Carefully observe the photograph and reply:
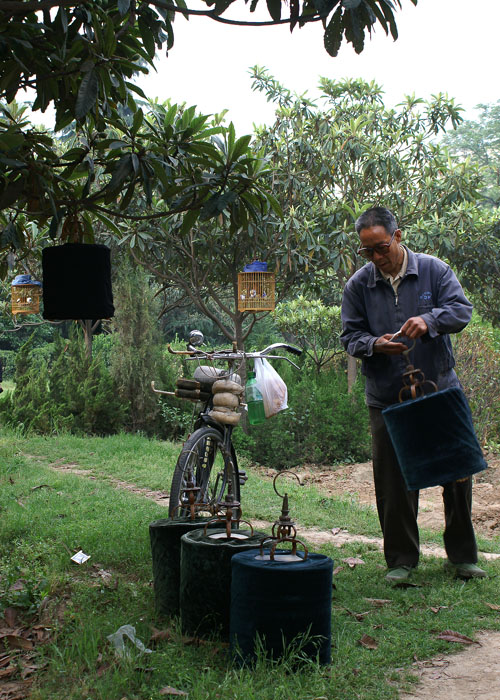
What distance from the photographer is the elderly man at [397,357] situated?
13.7ft

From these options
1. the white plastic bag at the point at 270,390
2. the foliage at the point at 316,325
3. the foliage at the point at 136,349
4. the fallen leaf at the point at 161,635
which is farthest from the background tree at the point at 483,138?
the fallen leaf at the point at 161,635

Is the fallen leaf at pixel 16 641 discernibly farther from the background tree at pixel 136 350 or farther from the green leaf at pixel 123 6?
the background tree at pixel 136 350

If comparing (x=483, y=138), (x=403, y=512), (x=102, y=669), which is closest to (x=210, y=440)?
(x=403, y=512)

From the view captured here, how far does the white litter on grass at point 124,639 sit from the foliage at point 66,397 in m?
7.95

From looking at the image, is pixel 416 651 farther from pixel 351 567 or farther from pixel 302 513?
pixel 302 513

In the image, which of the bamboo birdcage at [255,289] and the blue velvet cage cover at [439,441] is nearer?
the blue velvet cage cover at [439,441]

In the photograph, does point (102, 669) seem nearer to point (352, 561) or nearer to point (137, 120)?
point (352, 561)

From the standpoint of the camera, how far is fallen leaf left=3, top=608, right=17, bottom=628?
365 cm

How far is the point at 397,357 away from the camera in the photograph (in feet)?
13.8

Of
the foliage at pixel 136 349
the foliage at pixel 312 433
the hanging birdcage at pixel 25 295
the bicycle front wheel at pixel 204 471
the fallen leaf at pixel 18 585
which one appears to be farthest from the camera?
the foliage at pixel 136 349

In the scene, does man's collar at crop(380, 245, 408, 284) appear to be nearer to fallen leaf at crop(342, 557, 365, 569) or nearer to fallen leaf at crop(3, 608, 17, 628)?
fallen leaf at crop(342, 557, 365, 569)

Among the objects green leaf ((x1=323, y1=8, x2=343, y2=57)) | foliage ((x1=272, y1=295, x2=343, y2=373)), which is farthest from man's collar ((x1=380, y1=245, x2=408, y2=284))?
foliage ((x1=272, y1=295, x2=343, y2=373))

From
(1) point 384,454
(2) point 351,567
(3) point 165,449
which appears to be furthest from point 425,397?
(3) point 165,449

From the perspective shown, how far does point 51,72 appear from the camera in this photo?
339 centimetres
